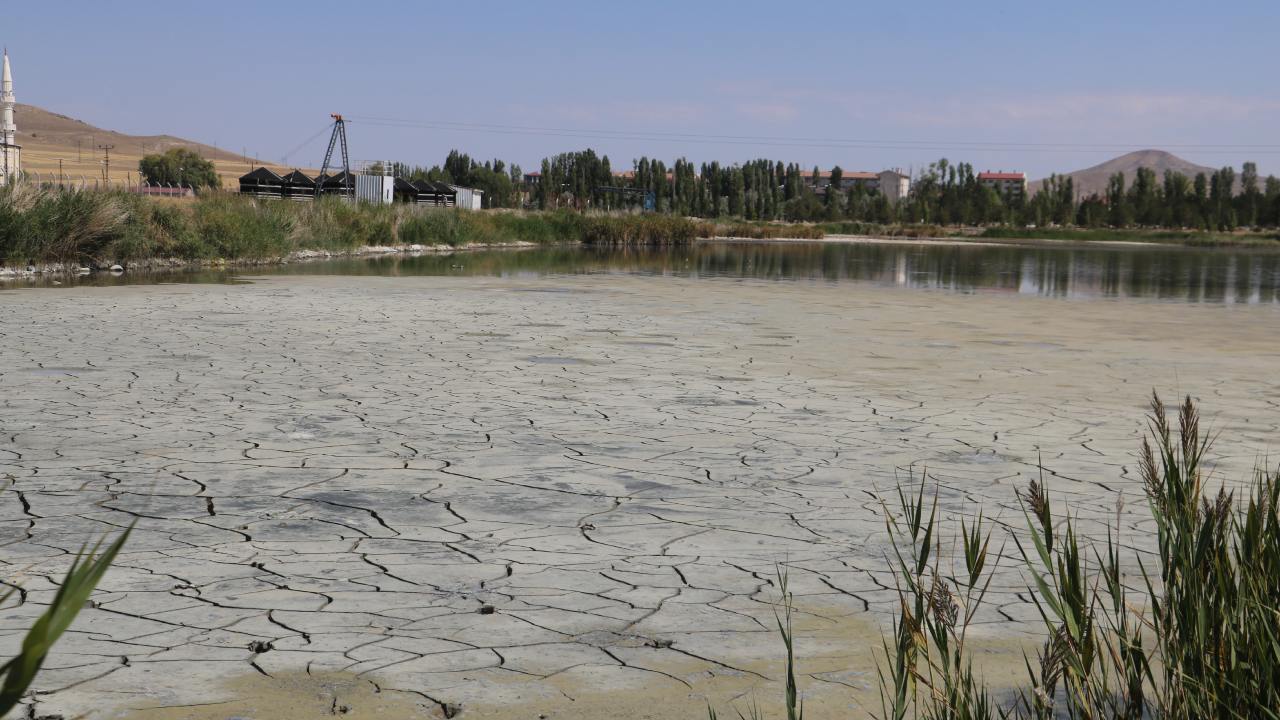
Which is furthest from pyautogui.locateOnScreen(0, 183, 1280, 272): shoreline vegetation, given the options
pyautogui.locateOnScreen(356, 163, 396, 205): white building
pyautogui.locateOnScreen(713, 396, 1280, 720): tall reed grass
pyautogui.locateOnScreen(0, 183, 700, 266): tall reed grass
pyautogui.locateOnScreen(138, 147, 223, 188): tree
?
pyautogui.locateOnScreen(138, 147, 223, 188): tree

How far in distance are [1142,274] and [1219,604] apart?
2964 cm

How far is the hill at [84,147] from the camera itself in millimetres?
119375

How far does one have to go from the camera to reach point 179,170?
Result: 4031 inches

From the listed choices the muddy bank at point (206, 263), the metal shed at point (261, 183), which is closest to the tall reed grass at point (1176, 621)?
the muddy bank at point (206, 263)

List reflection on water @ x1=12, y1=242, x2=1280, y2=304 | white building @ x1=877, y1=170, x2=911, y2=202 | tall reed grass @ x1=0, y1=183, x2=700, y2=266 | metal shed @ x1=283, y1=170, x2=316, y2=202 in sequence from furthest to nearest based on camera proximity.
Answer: white building @ x1=877, y1=170, x2=911, y2=202 → metal shed @ x1=283, y1=170, x2=316, y2=202 → reflection on water @ x1=12, y1=242, x2=1280, y2=304 → tall reed grass @ x1=0, y1=183, x2=700, y2=266

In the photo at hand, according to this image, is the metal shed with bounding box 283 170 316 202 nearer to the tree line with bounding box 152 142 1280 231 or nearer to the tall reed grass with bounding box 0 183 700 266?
the tall reed grass with bounding box 0 183 700 266

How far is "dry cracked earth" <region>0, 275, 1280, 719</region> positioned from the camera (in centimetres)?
335

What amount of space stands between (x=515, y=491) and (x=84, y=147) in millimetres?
157741

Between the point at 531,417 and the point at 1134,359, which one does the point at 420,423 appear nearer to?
the point at 531,417

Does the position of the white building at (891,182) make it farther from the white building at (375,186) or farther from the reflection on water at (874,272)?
the reflection on water at (874,272)

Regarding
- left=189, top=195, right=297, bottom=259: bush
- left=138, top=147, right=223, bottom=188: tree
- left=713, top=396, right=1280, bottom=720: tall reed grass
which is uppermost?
left=138, top=147, right=223, bottom=188: tree

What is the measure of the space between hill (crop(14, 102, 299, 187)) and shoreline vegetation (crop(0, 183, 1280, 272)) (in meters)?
72.7

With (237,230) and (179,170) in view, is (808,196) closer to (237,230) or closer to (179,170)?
(179,170)

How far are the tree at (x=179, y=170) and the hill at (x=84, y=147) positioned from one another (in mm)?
4395
